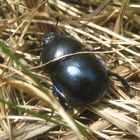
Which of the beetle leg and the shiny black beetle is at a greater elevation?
the shiny black beetle

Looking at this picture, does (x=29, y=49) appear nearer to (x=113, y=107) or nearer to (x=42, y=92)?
(x=113, y=107)

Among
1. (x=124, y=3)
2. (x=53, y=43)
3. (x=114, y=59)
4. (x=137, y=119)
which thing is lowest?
→ (x=137, y=119)

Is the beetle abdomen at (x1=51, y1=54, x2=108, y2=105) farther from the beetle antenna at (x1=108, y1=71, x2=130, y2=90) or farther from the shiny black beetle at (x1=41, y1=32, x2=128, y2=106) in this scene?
the beetle antenna at (x1=108, y1=71, x2=130, y2=90)

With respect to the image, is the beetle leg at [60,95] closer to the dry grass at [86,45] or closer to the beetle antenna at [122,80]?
the dry grass at [86,45]

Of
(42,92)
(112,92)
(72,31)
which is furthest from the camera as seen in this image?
(72,31)

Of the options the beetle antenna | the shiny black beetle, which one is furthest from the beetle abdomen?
the beetle antenna

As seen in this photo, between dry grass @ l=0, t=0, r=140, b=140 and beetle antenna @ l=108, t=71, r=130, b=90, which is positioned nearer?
dry grass @ l=0, t=0, r=140, b=140

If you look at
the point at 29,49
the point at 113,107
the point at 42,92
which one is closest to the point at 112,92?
the point at 113,107

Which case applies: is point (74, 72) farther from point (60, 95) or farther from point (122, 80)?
point (122, 80)
